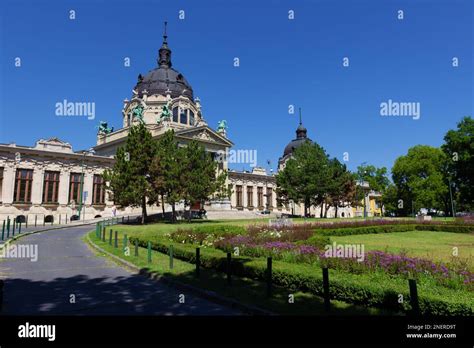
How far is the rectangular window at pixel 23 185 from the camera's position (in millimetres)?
47944

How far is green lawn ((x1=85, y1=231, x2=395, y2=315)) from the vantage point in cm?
774

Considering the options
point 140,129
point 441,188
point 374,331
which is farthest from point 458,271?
point 441,188

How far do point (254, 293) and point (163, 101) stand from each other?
65654 millimetres

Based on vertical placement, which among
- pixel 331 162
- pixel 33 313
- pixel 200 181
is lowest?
pixel 33 313

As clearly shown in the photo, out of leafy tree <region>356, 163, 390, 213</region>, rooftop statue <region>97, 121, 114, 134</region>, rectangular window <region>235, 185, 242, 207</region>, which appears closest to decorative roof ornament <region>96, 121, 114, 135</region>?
rooftop statue <region>97, 121, 114, 134</region>

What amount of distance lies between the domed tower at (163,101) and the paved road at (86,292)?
5207 cm

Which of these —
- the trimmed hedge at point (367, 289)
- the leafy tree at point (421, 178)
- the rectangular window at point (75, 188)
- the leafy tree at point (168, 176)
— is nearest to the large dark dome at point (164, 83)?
the rectangular window at point (75, 188)

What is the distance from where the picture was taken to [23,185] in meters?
48.6

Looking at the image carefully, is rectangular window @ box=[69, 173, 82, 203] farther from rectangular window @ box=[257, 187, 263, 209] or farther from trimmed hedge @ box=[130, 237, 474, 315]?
trimmed hedge @ box=[130, 237, 474, 315]

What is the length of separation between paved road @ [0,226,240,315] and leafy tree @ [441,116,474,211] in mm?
62881

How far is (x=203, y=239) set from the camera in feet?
69.3

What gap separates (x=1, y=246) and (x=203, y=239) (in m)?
11.0

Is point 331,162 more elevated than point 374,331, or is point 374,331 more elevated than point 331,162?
point 331,162

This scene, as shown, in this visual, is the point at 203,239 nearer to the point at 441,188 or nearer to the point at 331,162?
the point at 331,162
